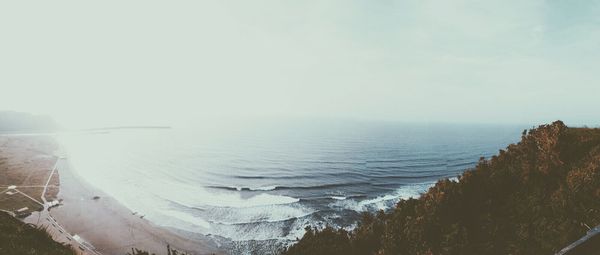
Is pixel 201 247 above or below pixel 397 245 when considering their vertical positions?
below

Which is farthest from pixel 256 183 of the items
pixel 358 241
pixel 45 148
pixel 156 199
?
pixel 45 148

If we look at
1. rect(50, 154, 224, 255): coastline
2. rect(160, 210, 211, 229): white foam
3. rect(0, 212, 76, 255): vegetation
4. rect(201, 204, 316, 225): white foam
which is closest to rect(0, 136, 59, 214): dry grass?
rect(50, 154, 224, 255): coastline

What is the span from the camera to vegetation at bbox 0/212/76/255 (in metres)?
17.4

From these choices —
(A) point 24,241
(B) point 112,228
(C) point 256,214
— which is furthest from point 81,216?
(A) point 24,241

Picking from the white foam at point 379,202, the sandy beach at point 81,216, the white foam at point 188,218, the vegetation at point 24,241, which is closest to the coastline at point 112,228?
the sandy beach at point 81,216

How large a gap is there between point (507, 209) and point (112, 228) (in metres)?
55.8

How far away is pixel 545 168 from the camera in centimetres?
2105

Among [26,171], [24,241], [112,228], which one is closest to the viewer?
[24,241]

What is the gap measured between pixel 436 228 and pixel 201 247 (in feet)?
115

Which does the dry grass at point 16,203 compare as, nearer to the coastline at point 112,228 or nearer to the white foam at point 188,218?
the coastline at point 112,228

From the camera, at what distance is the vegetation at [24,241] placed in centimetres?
1739

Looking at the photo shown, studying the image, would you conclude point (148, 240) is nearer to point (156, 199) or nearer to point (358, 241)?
point (156, 199)

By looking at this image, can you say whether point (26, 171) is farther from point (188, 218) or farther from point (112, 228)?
point (188, 218)

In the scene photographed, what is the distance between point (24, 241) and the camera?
19.0 m
